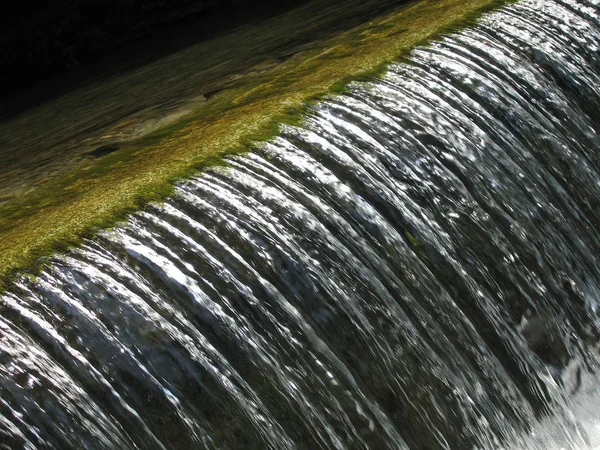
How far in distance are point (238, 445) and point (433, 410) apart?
0.88 m

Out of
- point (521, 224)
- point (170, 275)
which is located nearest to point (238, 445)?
point (170, 275)

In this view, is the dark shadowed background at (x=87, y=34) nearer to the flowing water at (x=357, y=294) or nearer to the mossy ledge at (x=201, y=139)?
the mossy ledge at (x=201, y=139)

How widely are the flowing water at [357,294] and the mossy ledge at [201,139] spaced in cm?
10

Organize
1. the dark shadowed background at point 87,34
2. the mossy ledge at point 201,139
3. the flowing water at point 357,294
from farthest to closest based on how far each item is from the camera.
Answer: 1. the dark shadowed background at point 87,34
2. the mossy ledge at point 201,139
3. the flowing water at point 357,294

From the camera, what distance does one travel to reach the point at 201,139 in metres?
4.04

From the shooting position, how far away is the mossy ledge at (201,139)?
11.0ft

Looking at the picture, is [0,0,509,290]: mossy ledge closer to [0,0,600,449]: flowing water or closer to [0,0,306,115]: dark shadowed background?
[0,0,600,449]: flowing water

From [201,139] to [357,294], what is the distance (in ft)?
3.47

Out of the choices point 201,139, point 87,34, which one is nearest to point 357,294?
point 201,139

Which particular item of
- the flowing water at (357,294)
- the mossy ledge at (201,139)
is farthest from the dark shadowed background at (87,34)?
the flowing water at (357,294)

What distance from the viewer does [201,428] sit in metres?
2.98

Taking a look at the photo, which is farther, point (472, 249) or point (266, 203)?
point (472, 249)

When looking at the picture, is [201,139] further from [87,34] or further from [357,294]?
[87,34]

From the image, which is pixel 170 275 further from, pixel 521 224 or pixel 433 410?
pixel 521 224
